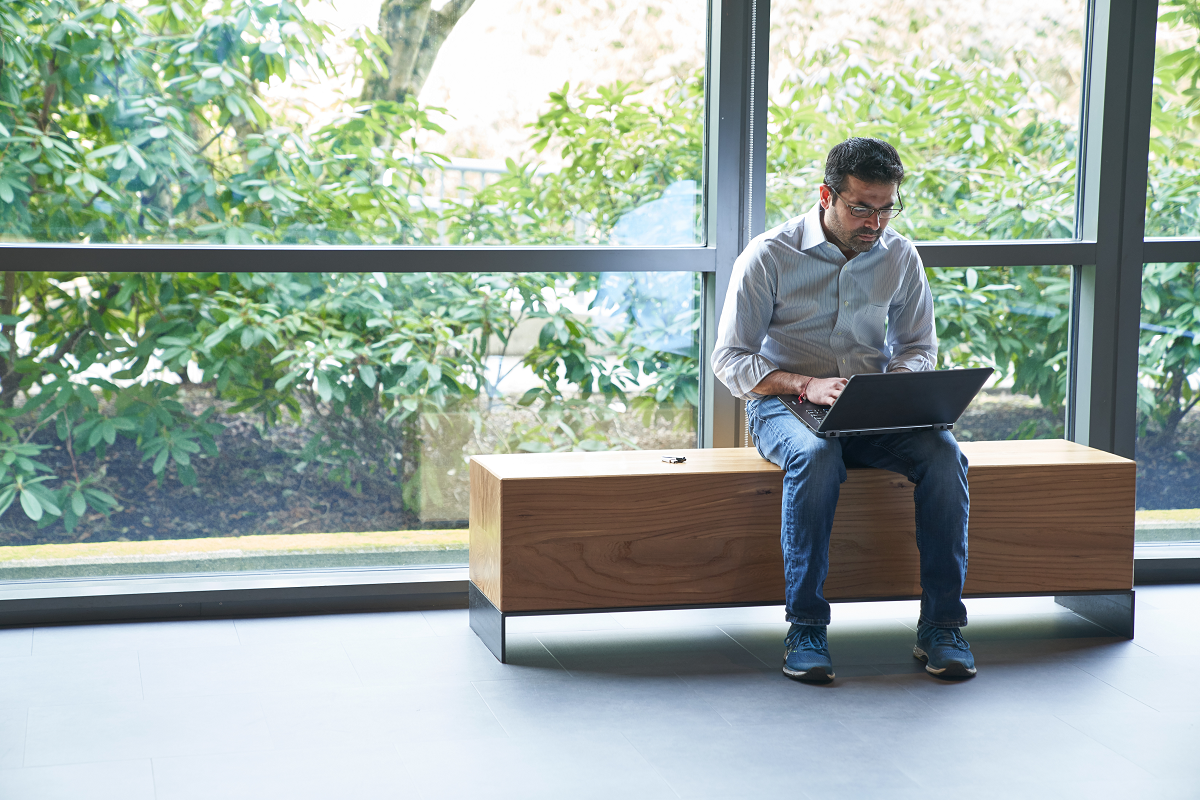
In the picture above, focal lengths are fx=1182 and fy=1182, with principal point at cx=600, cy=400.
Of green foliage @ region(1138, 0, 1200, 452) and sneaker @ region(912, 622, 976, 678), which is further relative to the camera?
green foliage @ region(1138, 0, 1200, 452)

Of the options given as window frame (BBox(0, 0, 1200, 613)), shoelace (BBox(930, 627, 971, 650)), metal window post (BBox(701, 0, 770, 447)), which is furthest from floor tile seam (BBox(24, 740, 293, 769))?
metal window post (BBox(701, 0, 770, 447))

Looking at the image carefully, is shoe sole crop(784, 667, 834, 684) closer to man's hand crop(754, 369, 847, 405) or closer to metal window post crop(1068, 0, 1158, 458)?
man's hand crop(754, 369, 847, 405)

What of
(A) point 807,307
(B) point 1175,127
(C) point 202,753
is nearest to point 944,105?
(B) point 1175,127

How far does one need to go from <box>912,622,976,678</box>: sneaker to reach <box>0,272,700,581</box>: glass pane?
3.42ft

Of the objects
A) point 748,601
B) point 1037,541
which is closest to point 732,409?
point 748,601

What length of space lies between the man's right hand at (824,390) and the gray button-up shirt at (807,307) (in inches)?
5.5

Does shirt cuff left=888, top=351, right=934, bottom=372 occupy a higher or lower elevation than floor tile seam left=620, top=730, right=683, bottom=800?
higher

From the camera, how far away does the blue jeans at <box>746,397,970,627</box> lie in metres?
2.91

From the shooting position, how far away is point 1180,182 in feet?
12.8

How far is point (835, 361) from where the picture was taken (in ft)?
10.6

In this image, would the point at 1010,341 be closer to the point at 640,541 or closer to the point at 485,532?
the point at 640,541

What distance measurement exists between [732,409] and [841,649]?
2.81 ft

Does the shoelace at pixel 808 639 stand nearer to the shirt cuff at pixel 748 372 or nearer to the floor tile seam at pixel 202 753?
the shirt cuff at pixel 748 372

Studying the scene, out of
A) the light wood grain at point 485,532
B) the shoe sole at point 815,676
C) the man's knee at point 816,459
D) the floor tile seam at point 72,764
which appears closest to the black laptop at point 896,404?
the man's knee at point 816,459
